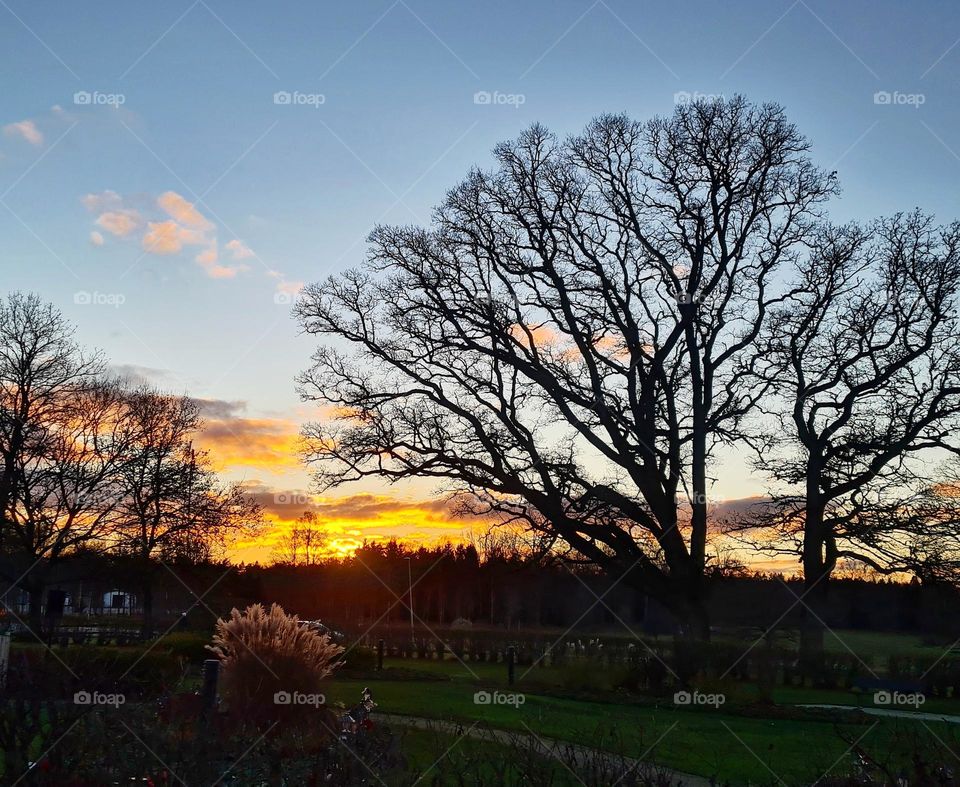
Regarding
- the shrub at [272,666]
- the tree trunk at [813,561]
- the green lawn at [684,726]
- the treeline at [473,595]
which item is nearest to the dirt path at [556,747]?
the green lawn at [684,726]

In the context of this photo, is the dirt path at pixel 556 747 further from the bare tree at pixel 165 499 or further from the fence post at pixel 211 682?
the bare tree at pixel 165 499

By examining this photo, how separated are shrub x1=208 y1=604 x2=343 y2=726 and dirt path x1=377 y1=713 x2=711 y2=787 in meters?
1.31

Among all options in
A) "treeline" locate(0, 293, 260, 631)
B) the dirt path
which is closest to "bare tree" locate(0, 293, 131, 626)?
"treeline" locate(0, 293, 260, 631)

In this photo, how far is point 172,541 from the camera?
129ft

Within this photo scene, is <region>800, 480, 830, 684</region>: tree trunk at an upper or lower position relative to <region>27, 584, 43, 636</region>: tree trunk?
upper

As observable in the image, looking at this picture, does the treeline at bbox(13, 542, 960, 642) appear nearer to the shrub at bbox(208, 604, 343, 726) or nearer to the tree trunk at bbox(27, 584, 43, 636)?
the tree trunk at bbox(27, 584, 43, 636)

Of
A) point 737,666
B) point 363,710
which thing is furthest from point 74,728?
point 737,666

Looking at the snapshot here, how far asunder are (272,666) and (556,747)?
4787mm

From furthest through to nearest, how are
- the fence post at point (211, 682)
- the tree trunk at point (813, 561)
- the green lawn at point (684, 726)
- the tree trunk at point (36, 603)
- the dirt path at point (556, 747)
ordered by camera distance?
the tree trunk at point (36, 603) < the tree trunk at point (813, 561) < the fence post at point (211, 682) < the green lawn at point (684, 726) < the dirt path at point (556, 747)

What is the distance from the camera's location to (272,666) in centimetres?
1174

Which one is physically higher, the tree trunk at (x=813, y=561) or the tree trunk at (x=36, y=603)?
the tree trunk at (x=813, y=561)

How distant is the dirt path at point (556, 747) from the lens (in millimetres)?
7714

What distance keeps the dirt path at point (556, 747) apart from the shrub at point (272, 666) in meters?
1.31

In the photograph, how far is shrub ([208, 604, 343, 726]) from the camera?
11398 mm
